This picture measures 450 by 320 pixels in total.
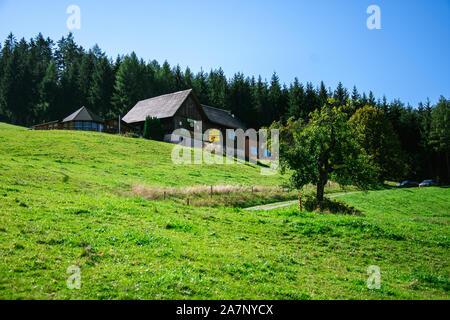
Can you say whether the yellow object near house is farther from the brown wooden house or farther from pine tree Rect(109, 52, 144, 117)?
pine tree Rect(109, 52, 144, 117)

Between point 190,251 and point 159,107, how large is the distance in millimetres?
50712

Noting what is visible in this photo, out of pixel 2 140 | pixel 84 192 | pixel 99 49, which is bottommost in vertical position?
pixel 84 192

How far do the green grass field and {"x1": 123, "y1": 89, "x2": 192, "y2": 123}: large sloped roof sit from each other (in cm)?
3635

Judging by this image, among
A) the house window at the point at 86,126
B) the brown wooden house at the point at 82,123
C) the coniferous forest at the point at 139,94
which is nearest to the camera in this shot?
the brown wooden house at the point at 82,123

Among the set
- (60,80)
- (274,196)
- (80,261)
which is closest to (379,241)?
(80,261)

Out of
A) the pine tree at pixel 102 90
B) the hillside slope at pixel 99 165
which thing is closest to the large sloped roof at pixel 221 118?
the hillside slope at pixel 99 165

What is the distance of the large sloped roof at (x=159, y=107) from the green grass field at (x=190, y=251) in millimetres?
36354

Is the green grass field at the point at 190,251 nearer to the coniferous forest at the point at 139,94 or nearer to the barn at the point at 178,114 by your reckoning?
the barn at the point at 178,114

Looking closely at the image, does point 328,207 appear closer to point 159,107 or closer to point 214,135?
point 214,135

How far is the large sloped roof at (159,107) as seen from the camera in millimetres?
52781

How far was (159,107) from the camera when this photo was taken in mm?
55938
